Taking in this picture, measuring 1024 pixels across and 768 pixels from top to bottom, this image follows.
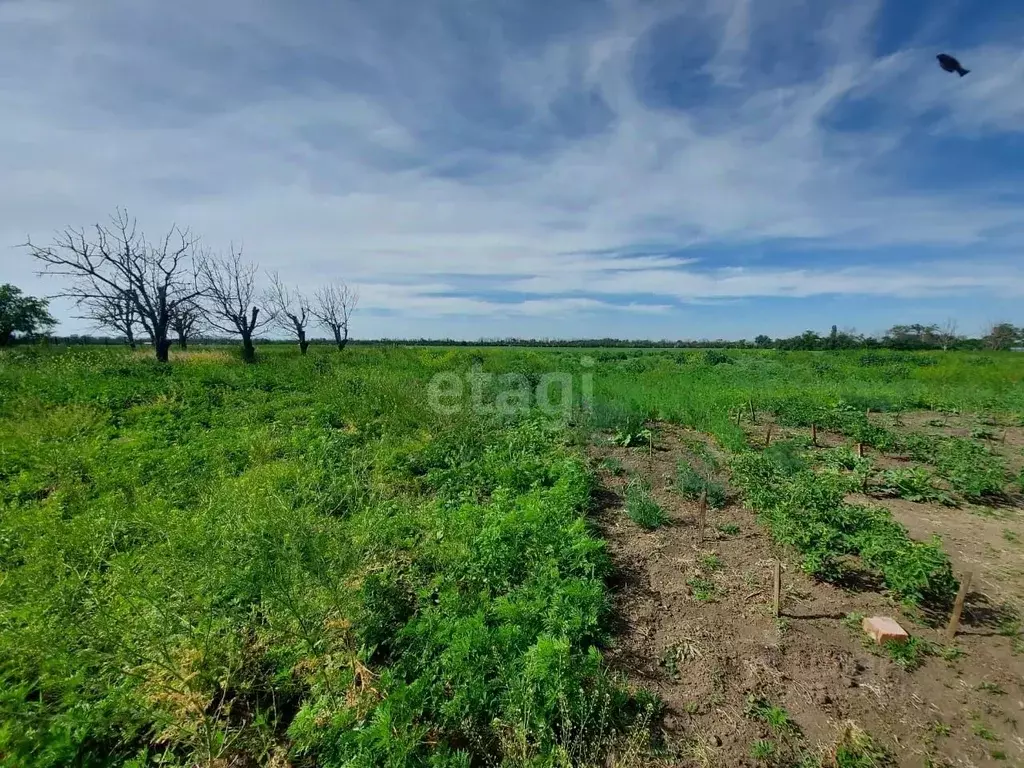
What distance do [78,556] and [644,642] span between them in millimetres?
4856

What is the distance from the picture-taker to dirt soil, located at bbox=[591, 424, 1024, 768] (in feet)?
7.75

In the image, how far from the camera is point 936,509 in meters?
5.21

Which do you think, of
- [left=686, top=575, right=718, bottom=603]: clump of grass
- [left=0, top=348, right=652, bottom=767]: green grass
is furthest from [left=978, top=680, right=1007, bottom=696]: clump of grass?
[left=0, top=348, right=652, bottom=767]: green grass

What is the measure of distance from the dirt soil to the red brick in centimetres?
10

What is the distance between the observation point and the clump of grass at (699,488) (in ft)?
17.1

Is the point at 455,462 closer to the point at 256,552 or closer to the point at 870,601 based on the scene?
the point at 256,552

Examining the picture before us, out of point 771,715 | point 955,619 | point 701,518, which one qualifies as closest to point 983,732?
point 955,619

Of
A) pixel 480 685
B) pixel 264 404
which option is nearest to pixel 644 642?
pixel 480 685

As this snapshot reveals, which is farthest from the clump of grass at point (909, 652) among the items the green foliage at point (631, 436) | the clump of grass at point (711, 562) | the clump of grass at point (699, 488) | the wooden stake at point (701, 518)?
the green foliage at point (631, 436)

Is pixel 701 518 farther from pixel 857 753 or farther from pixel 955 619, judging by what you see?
pixel 857 753

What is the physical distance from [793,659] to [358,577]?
3.31m

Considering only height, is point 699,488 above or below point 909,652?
above

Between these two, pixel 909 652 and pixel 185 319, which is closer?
pixel 909 652

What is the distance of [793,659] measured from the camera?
291 cm
